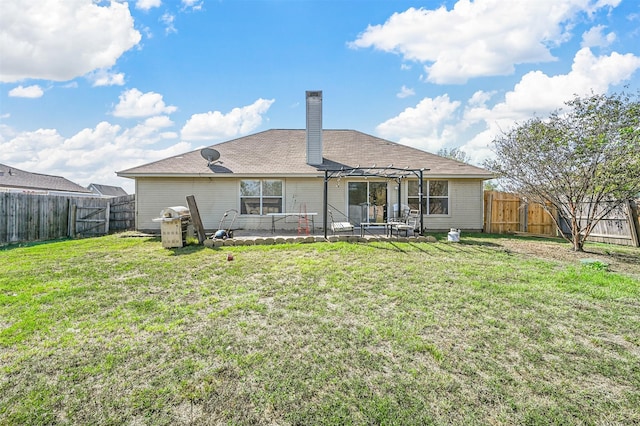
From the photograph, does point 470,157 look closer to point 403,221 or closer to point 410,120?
point 410,120

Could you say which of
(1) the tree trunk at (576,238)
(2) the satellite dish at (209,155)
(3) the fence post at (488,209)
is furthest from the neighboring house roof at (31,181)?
(1) the tree trunk at (576,238)

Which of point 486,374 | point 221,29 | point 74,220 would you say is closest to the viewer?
point 486,374

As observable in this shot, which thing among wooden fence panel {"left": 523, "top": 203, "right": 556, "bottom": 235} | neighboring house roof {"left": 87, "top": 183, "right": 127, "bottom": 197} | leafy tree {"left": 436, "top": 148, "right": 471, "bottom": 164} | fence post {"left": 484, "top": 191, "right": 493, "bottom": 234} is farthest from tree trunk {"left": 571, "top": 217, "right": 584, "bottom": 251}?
neighboring house roof {"left": 87, "top": 183, "right": 127, "bottom": 197}

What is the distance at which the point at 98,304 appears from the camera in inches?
172

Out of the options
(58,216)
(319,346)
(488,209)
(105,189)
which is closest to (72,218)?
(58,216)

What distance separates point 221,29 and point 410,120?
1246 cm

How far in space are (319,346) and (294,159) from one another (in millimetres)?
10745

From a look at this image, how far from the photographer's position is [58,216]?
11.8m

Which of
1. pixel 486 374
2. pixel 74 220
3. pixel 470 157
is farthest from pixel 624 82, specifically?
pixel 470 157

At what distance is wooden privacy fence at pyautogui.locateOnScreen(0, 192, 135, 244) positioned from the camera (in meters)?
10.3

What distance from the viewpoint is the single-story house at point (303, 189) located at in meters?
12.2

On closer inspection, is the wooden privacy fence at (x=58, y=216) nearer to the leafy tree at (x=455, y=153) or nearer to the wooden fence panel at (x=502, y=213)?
the wooden fence panel at (x=502, y=213)

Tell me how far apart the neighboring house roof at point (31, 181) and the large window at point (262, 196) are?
21871 mm

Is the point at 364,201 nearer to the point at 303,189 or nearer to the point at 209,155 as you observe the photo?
the point at 303,189
